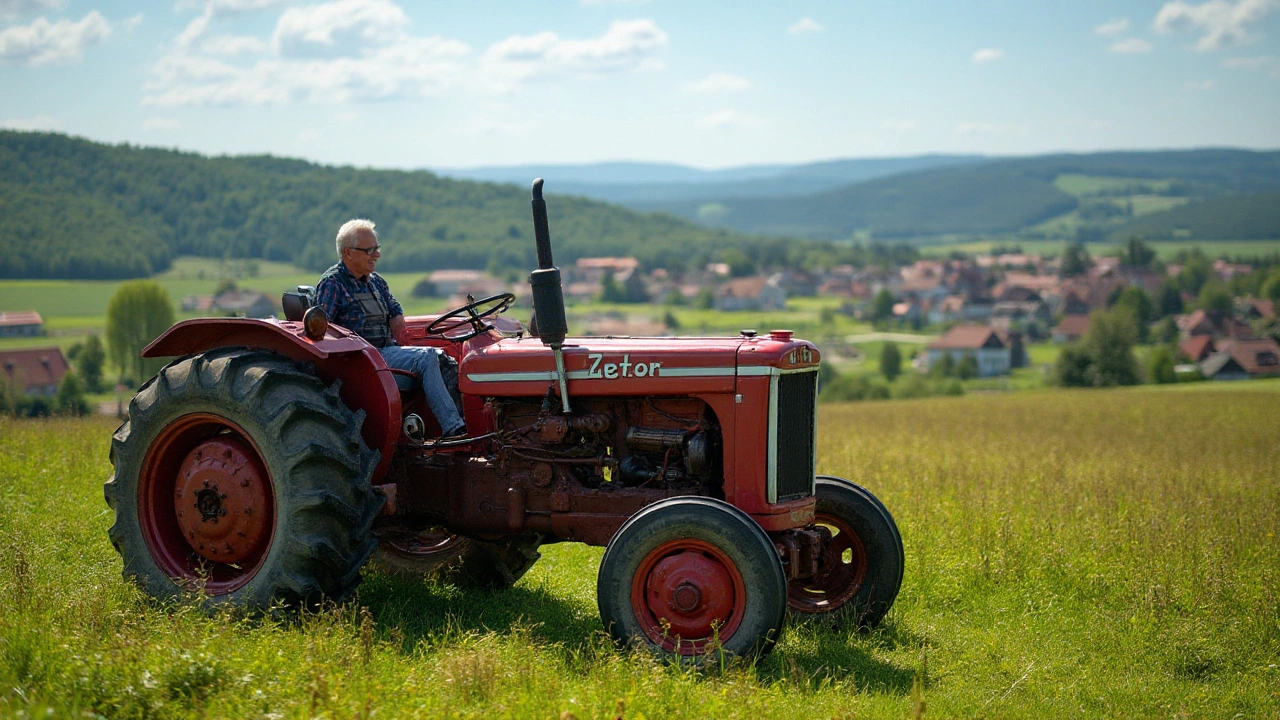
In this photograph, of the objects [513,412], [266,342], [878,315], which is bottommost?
[878,315]

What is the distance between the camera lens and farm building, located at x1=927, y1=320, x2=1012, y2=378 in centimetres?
8138

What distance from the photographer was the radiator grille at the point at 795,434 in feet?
19.0

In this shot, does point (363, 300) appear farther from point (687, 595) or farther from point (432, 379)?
point (687, 595)

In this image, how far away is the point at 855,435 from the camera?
1977 cm

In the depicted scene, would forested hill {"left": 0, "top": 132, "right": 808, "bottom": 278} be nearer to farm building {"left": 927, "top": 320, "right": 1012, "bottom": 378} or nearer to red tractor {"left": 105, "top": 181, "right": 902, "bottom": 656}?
farm building {"left": 927, "top": 320, "right": 1012, "bottom": 378}

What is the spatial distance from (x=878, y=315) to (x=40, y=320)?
87.9m

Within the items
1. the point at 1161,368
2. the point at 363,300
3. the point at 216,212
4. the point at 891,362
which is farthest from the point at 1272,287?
the point at 363,300

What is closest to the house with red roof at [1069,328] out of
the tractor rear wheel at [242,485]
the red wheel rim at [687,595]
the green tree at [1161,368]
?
the green tree at [1161,368]

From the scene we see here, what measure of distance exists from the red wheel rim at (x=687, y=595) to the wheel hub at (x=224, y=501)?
204 cm

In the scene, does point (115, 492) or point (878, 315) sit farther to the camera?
point (878, 315)

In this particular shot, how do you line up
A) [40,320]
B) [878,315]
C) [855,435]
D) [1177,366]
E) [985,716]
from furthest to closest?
[878,315], [1177,366], [40,320], [855,435], [985,716]

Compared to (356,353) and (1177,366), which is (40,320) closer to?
(356,353)

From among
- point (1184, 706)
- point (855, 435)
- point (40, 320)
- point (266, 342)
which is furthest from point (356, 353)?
point (40, 320)

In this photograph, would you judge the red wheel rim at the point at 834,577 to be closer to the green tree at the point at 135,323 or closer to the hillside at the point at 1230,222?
the green tree at the point at 135,323
